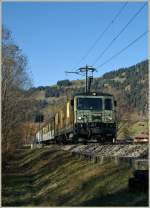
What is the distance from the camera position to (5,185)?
92.0 ft

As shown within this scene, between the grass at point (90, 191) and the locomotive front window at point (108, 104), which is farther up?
the locomotive front window at point (108, 104)

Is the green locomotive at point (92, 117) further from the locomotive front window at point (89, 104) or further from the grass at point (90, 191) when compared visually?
the grass at point (90, 191)

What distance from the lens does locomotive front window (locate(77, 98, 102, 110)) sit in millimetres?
30913

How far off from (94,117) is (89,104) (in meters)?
0.91

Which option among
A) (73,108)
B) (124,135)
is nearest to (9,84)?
(73,108)

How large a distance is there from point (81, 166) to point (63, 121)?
1528 centimetres

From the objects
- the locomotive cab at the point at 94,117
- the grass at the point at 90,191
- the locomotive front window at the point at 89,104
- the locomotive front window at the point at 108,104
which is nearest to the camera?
the grass at the point at 90,191

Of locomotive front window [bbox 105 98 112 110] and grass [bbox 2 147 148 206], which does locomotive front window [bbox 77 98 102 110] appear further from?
grass [bbox 2 147 148 206]

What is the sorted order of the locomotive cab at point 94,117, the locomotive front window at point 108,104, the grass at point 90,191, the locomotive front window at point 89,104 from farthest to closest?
the locomotive front window at point 108,104 < the locomotive front window at point 89,104 < the locomotive cab at point 94,117 < the grass at point 90,191

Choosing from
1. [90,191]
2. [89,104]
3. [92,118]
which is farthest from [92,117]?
[90,191]

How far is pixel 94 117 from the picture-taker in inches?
1211

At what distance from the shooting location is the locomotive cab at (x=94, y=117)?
1196 inches

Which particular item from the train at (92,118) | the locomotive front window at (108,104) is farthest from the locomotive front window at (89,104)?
the locomotive front window at (108,104)

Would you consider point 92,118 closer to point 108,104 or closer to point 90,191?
point 108,104
